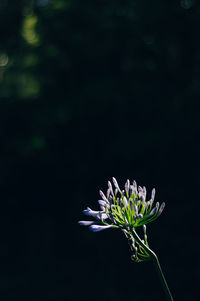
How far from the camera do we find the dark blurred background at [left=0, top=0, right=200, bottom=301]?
9508 millimetres

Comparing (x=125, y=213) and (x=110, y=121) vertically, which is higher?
(x=110, y=121)

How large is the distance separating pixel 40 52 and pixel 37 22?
98cm

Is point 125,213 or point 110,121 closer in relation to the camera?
point 125,213

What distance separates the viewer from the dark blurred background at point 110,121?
951cm

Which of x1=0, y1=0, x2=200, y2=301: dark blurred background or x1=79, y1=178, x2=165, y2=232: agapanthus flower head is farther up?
x1=0, y1=0, x2=200, y2=301: dark blurred background

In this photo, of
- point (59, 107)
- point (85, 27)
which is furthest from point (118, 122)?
point (85, 27)

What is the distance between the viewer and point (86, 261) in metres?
12.9

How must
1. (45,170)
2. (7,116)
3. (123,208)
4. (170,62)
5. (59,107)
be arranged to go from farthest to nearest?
1. (45,170)
2. (7,116)
3. (59,107)
4. (170,62)
5. (123,208)

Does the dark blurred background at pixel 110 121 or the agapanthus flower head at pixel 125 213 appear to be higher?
the dark blurred background at pixel 110 121

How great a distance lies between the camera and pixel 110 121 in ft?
34.3

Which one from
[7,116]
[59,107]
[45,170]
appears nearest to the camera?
[59,107]

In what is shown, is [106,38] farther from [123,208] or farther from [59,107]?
[123,208]

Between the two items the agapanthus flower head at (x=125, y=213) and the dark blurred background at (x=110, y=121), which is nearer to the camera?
the agapanthus flower head at (x=125, y=213)

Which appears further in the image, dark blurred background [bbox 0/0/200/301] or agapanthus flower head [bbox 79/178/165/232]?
dark blurred background [bbox 0/0/200/301]
